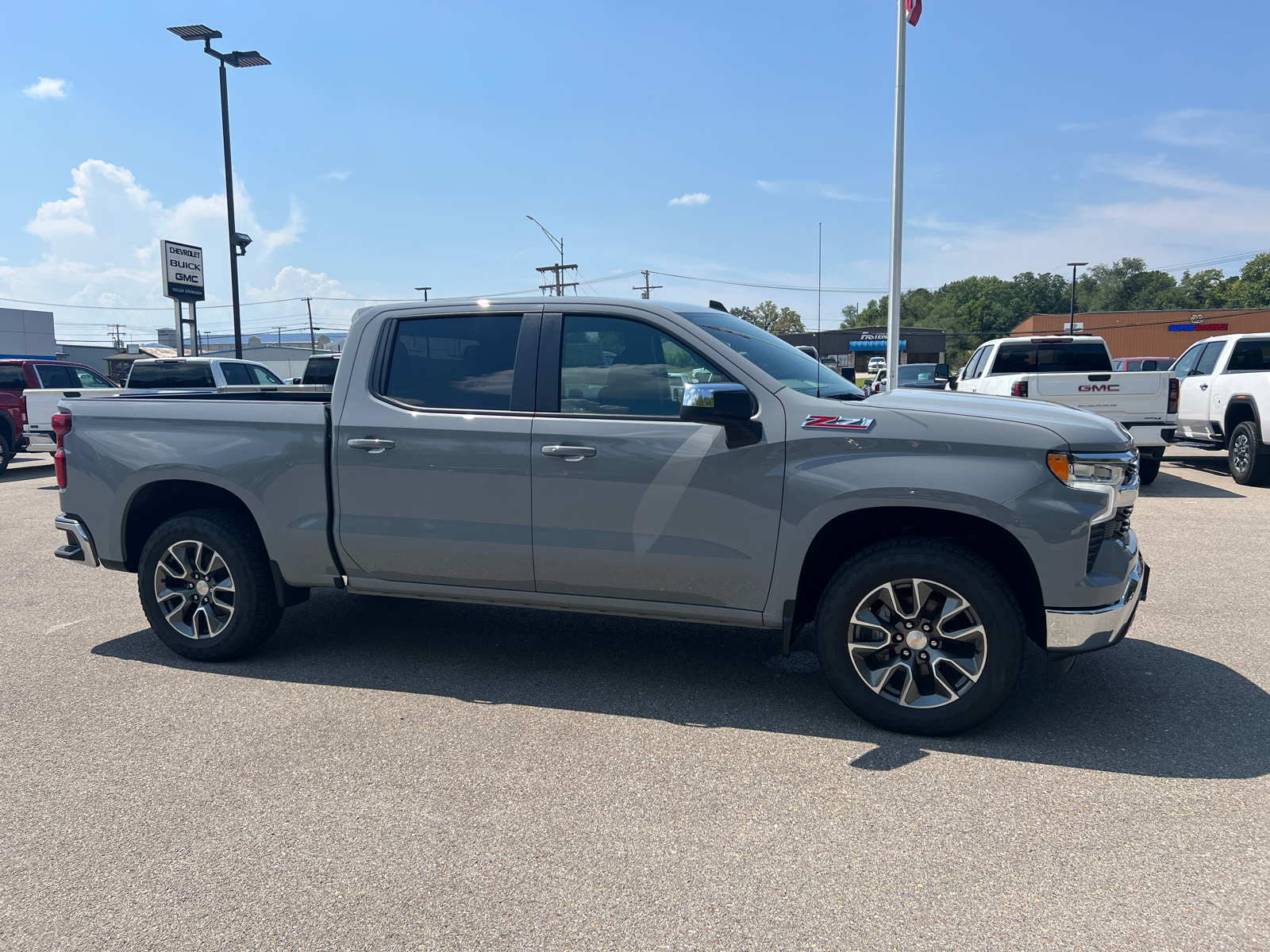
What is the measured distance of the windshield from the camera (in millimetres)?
4141

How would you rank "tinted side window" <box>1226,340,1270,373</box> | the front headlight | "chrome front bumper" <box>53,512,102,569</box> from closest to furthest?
the front headlight < "chrome front bumper" <box>53,512,102,569</box> < "tinted side window" <box>1226,340,1270,373</box>

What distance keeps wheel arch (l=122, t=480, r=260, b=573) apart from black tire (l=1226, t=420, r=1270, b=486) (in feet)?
39.3

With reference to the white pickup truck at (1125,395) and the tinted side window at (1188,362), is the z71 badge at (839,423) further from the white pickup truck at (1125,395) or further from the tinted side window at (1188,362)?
the tinted side window at (1188,362)

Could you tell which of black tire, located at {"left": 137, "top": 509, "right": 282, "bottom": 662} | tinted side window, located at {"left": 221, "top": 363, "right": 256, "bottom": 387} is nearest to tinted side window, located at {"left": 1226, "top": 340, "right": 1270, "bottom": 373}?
black tire, located at {"left": 137, "top": 509, "right": 282, "bottom": 662}

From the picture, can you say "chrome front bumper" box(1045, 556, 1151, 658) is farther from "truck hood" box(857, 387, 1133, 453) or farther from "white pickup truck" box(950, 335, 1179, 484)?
"white pickup truck" box(950, 335, 1179, 484)

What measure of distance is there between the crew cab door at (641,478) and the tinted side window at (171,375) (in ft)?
45.2

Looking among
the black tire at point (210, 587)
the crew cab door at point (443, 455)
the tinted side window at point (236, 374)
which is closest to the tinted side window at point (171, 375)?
the tinted side window at point (236, 374)

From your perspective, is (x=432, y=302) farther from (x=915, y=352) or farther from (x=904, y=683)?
(x=915, y=352)

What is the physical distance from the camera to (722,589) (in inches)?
156

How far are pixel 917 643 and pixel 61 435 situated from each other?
15.9 ft

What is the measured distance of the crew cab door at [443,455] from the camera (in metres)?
4.22

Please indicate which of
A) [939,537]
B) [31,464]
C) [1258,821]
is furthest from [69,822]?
[31,464]

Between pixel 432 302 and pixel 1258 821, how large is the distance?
4.19 meters

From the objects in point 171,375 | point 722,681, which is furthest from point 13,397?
point 722,681
